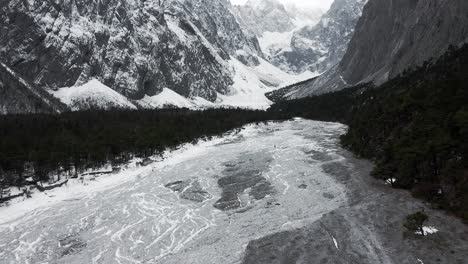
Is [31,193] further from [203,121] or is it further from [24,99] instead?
[24,99]

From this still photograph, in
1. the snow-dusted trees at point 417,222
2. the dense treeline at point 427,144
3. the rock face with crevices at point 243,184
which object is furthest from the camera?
the rock face with crevices at point 243,184

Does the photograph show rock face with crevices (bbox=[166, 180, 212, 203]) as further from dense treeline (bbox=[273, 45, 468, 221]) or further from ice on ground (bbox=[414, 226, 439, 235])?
ice on ground (bbox=[414, 226, 439, 235])

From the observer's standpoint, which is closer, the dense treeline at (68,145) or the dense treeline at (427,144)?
the dense treeline at (427,144)

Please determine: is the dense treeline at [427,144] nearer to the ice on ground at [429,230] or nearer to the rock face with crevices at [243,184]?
the ice on ground at [429,230]

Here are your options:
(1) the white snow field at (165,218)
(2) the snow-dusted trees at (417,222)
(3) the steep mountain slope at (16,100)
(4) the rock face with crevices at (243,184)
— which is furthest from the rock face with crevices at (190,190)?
(3) the steep mountain slope at (16,100)

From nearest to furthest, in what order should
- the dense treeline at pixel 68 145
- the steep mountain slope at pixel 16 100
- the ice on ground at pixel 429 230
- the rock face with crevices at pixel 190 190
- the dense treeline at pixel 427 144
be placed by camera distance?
1. the ice on ground at pixel 429 230
2. the dense treeline at pixel 427 144
3. the rock face with crevices at pixel 190 190
4. the dense treeline at pixel 68 145
5. the steep mountain slope at pixel 16 100

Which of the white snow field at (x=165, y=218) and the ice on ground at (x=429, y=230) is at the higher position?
the white snow field at (x=165, y=218)
